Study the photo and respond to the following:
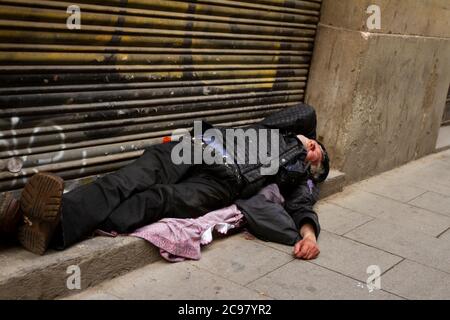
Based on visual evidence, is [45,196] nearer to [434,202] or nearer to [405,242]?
[405,242]

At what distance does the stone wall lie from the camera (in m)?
5.10

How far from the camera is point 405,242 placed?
422 cm

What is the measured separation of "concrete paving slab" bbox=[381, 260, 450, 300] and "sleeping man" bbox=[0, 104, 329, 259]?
20.6 inches

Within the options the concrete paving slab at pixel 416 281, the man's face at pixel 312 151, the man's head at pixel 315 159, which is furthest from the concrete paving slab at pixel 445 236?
the man's face at pixel 312 151

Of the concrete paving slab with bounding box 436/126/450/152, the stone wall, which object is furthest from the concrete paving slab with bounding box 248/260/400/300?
the concrete paving slab with bounding box 436/126/450/152

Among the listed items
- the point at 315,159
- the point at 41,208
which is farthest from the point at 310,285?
the point at 41,208

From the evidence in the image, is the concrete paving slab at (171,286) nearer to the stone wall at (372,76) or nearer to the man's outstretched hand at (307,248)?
the man's outstretched hand at (307,248)

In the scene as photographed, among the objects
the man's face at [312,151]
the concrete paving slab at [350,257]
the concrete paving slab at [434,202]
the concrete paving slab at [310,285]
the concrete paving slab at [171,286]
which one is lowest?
the concrete paving slab at [434,202]

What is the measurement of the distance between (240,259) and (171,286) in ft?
1.96

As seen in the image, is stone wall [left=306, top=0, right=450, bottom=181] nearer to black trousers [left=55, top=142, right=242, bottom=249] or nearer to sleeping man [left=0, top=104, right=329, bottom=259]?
sleeping man [left=0, top=104, right=329, bottom=259]

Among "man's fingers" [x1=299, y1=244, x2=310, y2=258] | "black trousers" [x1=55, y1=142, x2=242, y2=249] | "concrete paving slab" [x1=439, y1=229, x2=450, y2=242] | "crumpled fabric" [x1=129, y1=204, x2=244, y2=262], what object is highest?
"black trousers" [x1=55, y1=142, x2=242, y2=249]

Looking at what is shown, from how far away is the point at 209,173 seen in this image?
380cm

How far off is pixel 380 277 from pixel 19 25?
8.51ft

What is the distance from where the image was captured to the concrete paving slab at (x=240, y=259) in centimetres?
337
